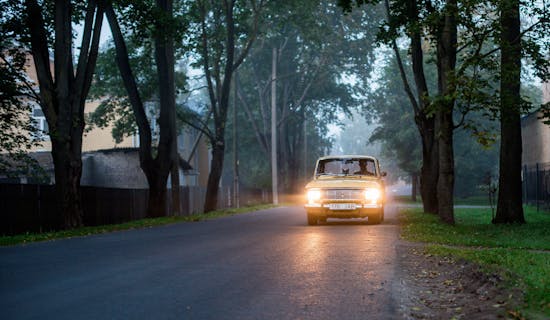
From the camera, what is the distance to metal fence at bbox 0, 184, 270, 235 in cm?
2275

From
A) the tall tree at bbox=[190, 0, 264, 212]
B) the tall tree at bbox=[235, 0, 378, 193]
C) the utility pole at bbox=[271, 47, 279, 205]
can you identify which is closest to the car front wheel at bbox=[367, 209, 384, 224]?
the tall tree at bbox=[190, 0, 264, 212]

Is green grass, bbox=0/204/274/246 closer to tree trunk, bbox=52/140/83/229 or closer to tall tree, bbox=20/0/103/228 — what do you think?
tree trunk, bbox=52/140/83/229

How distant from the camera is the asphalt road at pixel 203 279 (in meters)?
7.68

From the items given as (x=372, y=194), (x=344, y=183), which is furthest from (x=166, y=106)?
(x=372, y=194)

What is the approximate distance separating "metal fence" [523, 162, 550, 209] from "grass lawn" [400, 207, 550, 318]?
34.4 ft

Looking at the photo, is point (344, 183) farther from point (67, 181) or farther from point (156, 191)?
point (156, 191)

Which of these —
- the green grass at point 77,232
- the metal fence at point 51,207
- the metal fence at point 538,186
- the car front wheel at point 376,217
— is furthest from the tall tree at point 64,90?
the metal fence at point 538,186

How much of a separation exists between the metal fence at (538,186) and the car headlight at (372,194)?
12477mm

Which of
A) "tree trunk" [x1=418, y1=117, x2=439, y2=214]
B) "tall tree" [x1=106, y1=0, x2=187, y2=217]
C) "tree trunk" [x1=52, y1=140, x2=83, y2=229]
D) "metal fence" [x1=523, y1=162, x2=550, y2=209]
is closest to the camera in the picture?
"tree trunk" [x1=52, y1=140, x2=83, y2=229]

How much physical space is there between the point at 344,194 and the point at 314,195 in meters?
0.85

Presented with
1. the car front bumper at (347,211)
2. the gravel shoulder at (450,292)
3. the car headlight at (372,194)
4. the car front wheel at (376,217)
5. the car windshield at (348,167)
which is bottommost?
the gravel shoulder at (450,292)

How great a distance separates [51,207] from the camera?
25266 mm

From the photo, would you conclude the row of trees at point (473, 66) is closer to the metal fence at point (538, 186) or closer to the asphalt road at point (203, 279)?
the asphalt road at point (203, 279)

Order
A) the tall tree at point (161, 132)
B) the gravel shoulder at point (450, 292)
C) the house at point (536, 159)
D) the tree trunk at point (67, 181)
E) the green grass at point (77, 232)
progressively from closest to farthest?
the gravel shoulder at point (450, 292) → the green grass at point (77, 232) → the tree trunk at point (67, 181) → the tall tree at point (161, 132) → the house at point (536, 159)
